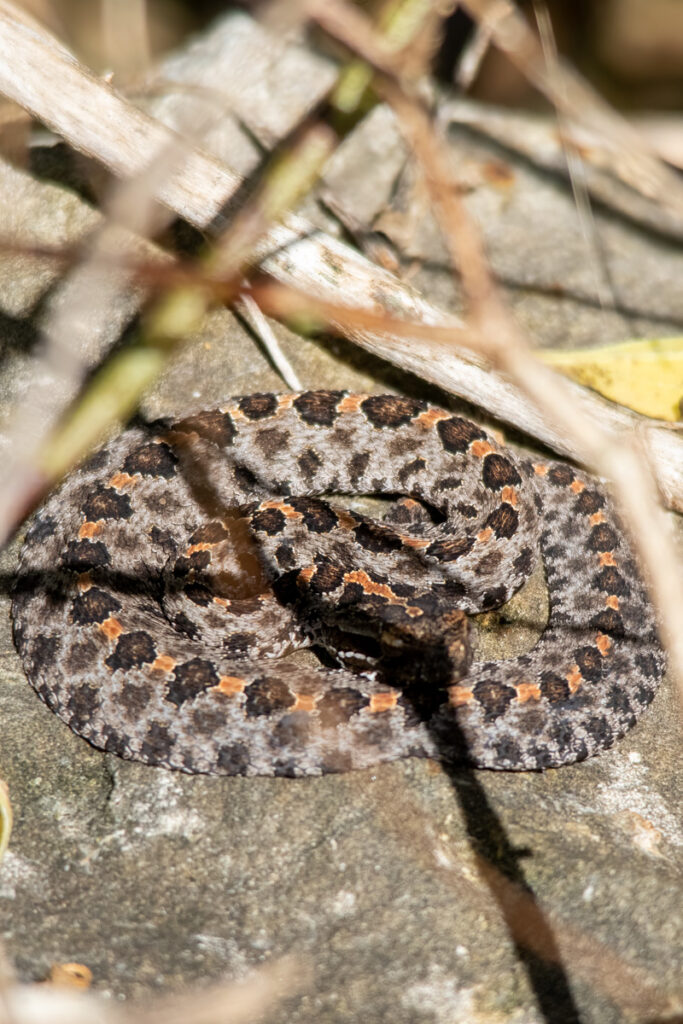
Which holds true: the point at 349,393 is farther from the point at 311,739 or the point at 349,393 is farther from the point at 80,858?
the point at 80,858

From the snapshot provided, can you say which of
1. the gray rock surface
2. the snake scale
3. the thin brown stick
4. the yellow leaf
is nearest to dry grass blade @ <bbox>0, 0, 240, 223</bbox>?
the snake scale

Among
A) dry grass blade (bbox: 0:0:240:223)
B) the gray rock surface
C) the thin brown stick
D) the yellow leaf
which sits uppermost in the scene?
the thin brown stick

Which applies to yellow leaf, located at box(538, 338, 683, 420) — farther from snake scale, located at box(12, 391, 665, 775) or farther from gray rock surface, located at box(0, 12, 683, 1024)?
gray rock surface, located at box(0, 12, 683, 1024)

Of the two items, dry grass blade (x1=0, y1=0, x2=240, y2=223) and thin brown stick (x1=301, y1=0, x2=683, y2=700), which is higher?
thin brown stick (x1=301, y1=0, x2=683, y2=700)

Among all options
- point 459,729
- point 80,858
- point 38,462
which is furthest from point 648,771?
point 38,462

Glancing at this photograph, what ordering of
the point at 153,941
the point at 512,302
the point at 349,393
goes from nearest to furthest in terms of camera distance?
1. the point at 153,941
2. the point at 349,393
3. the point at 512,302

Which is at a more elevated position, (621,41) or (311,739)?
(621,41)
